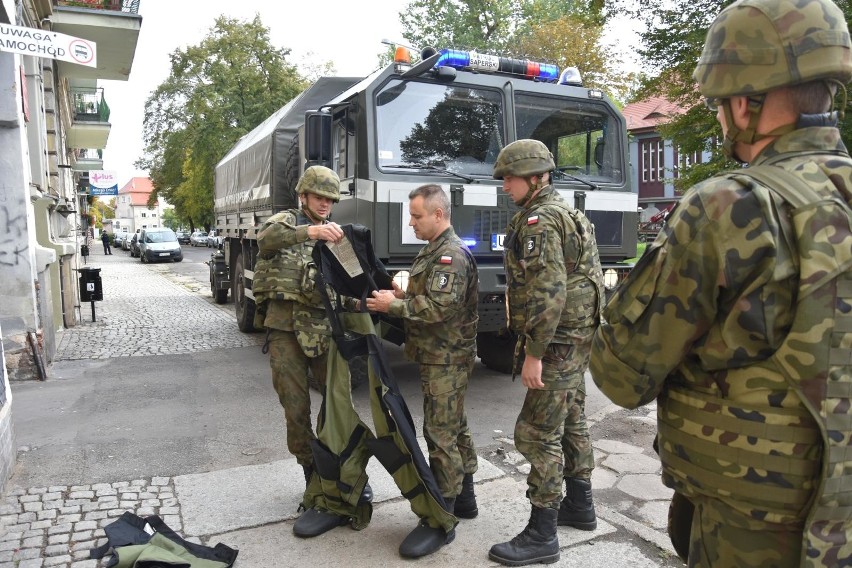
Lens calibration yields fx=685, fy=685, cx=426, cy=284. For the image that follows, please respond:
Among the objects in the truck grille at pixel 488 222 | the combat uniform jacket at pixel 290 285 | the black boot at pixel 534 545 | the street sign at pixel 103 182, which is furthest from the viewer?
the street sign at pixel 103 182

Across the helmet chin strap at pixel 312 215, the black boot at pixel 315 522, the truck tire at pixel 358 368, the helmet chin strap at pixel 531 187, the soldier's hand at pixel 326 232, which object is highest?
the helmet chin strap at pixel 531 187

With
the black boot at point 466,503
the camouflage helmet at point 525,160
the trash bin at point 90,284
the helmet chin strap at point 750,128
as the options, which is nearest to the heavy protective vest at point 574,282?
the camouflage helmet at point 525,160

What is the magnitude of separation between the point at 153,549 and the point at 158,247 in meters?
29.5

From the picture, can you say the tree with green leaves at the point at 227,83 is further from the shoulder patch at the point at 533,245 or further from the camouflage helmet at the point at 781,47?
the camouflage helmet at the point at 781,47

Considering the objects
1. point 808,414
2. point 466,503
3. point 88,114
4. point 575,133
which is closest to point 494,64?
point 575,133

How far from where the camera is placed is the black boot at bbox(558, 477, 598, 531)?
3.40 metres

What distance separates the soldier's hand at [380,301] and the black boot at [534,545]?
1.14 metres

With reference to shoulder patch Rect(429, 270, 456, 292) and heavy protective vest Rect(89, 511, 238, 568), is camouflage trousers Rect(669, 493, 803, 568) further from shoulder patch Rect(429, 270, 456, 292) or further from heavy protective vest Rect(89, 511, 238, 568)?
heavy protective vest Rect(89, 511, 238, 568)

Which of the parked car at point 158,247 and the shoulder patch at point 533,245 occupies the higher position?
the shoulder patch at point 533,245

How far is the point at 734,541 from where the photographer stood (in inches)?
58.6

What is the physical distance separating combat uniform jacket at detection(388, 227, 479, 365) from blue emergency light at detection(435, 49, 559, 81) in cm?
310

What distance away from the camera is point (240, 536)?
11.0 feet

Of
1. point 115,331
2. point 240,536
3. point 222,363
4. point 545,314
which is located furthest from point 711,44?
point 115,331

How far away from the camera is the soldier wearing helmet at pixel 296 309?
3.52 metres
